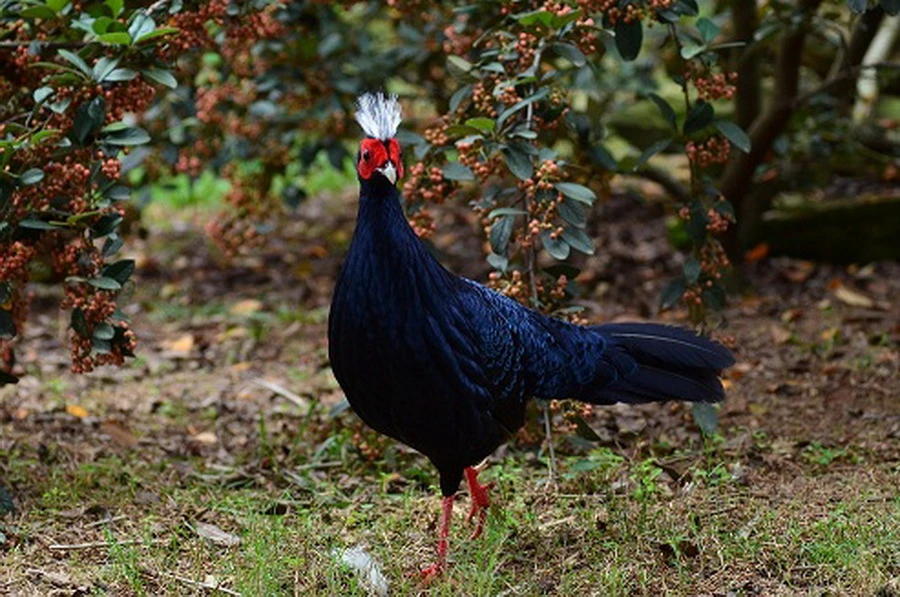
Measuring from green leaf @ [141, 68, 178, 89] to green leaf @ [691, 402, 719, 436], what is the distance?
201cm

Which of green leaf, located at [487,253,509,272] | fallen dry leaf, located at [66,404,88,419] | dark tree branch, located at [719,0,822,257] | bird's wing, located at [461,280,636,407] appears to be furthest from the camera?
dark tree branch, located at [719,0,822,257]

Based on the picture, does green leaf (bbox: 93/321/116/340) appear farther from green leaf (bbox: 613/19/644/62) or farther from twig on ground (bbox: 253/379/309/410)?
green leaf (bbox: 613/19/644/62)

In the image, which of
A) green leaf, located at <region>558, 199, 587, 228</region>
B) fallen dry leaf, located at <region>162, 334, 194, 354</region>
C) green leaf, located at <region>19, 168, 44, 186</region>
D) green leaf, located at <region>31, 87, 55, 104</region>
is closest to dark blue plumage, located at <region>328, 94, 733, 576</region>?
green leaf, located at <region>558, 199, 587, 228</region>

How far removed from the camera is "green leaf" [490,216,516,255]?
3.92 metres

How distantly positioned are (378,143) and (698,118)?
131cm

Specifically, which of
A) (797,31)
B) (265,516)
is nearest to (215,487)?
(265,516)

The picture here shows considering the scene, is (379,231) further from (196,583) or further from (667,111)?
(667,111)

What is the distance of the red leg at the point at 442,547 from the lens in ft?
11.2

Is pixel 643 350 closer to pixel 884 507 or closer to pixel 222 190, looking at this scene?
pixel 884 507

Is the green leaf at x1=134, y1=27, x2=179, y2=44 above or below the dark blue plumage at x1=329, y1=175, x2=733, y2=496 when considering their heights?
above

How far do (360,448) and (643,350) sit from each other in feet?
3.91

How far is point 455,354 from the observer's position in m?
3.50

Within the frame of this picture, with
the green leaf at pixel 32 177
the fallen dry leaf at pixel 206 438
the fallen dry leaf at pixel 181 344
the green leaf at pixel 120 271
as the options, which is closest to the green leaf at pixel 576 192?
the green leaf at pixel 120 271

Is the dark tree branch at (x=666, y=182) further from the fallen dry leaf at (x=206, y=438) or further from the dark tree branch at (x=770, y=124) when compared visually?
the fallen dry leaf at (x=206, y=438)
